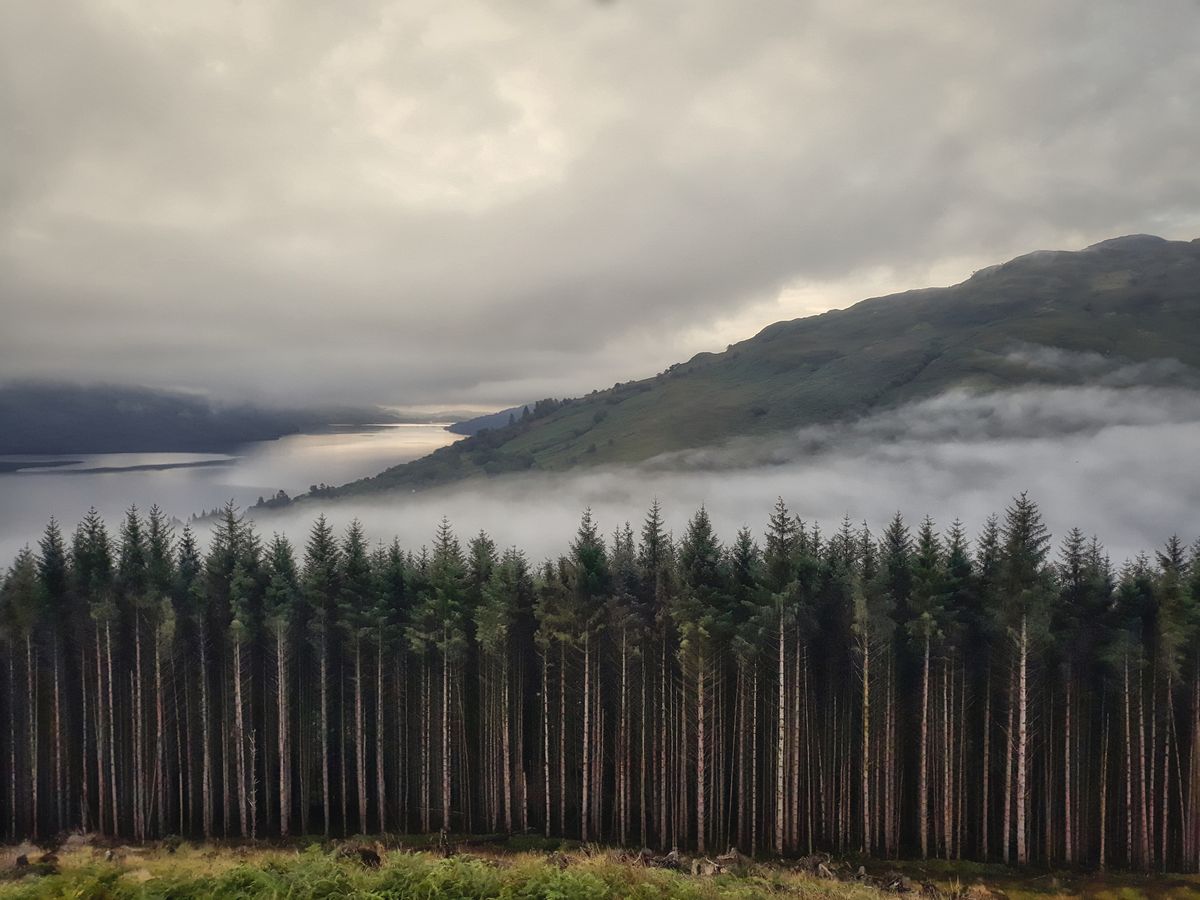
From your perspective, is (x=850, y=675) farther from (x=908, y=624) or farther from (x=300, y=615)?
(x=300, y=615)

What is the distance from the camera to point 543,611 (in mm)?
42938

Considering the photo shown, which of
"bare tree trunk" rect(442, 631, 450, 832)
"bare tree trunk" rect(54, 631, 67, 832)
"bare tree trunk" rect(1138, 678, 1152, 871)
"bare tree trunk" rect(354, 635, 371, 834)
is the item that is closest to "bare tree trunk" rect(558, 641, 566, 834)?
"bare tree trunk" rect(442, 631, 450, 832)

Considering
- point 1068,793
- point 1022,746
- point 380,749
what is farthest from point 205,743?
point 1068,793

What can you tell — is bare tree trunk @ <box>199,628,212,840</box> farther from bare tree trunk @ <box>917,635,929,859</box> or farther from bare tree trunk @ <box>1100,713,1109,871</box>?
bare tree trunk @ <box>1100,713,1109,871</box>

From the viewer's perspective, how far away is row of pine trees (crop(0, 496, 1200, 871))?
38125 mm

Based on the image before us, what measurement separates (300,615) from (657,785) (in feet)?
99.4

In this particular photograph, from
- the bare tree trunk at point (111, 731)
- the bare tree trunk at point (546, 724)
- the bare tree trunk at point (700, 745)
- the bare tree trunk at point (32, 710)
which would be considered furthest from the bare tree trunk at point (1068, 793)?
Answer: the bare tree trunk at point (32, 710)

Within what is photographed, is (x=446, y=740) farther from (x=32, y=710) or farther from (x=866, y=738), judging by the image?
(x=32, y=710)

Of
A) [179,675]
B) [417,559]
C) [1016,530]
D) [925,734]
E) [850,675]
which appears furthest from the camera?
[417,559]

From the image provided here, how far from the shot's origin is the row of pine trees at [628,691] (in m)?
38.1

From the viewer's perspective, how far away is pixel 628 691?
4272 centimetres

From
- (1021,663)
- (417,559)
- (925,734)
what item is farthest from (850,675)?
(417,559)

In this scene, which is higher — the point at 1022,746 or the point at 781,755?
the point at 1022,746

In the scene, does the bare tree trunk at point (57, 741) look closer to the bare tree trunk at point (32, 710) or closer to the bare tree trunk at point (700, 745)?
the bare tree trunk at point (32, 710)
